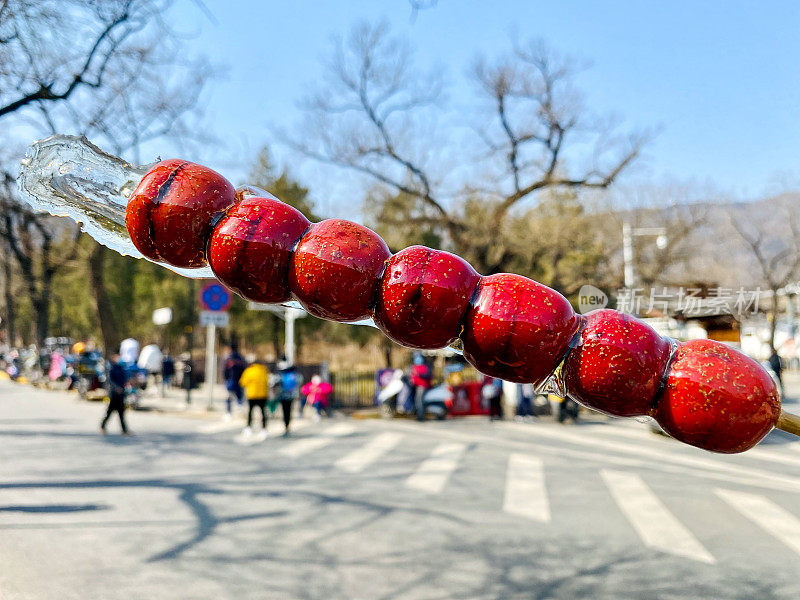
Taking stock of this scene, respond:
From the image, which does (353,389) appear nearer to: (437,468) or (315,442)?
(315,442)

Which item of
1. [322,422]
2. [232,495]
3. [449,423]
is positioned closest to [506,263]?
[449,423]

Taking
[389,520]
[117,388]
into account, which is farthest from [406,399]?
[389,520]

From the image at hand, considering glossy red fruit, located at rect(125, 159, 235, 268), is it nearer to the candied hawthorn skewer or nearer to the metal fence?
the candied hawthorn skewer

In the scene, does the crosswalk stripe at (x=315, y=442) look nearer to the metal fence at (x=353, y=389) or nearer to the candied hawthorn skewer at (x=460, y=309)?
the metal fence at (x=353, y=389)

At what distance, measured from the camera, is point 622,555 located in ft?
17.6

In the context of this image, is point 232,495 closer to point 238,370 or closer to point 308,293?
point 308,293

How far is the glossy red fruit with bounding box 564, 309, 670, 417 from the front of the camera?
1013mm

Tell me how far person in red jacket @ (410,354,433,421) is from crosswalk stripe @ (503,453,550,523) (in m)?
5.49

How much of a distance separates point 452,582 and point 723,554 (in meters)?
2.44

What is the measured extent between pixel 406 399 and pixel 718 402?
14799 millimetres

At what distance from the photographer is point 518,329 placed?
102 centimetres

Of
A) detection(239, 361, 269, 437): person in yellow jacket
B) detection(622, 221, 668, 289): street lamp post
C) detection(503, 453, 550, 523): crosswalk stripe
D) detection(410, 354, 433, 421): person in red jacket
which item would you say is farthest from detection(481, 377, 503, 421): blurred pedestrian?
detection(239, 361, 269, 437): person in yellow jacket

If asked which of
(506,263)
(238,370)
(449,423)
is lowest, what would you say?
(449,423)

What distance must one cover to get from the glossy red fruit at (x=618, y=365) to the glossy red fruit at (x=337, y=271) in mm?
356
